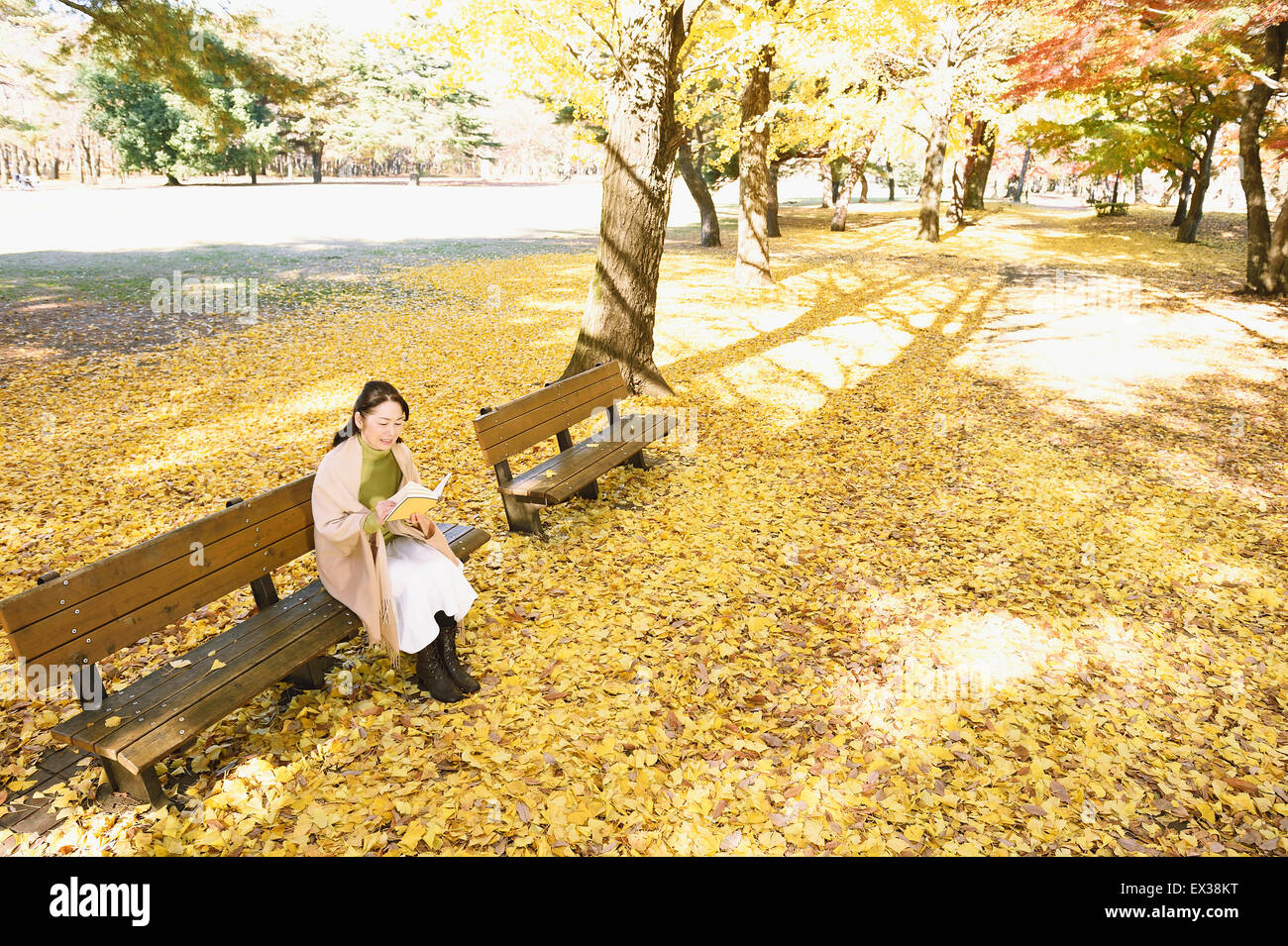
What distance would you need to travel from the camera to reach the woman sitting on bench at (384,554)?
11.5 feet

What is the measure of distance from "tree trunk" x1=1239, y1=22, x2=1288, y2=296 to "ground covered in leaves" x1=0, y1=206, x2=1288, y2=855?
4.42 m

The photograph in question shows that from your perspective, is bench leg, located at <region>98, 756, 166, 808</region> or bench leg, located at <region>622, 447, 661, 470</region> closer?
bench leg, located at <region>98, 756, 166, 808</region>

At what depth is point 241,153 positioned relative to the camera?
161ft

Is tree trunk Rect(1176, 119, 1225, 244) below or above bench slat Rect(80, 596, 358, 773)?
above

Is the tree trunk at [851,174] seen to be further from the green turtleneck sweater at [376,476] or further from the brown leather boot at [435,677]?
the brown leather boot at [435,677]

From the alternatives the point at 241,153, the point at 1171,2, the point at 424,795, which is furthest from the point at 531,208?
the point at 424,795

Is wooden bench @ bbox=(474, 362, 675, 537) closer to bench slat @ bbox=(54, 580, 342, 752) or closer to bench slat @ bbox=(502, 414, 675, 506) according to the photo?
bench slat @ bbox=(502, 414, 675, 506)

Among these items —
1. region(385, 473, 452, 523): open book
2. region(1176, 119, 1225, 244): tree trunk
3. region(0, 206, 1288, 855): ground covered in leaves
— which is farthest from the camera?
region(1176, 119, 1225, 244): tree trunk

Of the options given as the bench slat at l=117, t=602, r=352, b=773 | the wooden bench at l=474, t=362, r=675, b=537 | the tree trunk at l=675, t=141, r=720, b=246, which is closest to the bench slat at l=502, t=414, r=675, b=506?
the wooden bench at l=474, t=362, r=675, b=537

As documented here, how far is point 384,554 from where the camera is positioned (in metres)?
3.49

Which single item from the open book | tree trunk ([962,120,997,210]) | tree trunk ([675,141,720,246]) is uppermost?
tree trunk ([962,120,997,210])

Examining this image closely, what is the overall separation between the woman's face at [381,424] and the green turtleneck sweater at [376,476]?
51 millimetres

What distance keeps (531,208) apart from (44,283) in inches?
1186

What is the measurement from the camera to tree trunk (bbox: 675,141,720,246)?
73.8ft
